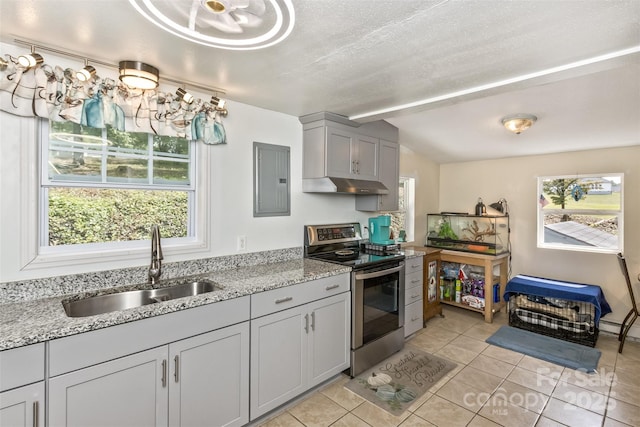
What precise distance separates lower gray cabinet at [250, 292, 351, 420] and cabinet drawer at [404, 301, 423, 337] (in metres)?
0.96

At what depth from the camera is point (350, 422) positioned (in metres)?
2.06

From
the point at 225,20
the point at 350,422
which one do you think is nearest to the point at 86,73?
the point at 225,20

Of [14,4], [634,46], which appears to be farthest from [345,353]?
[14,4]

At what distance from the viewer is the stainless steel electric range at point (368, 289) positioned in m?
2.58

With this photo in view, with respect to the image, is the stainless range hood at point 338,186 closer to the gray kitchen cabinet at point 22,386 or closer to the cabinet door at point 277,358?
the cabinet door at point 277,358

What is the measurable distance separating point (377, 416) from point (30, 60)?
2841mm

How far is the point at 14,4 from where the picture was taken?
130 cm

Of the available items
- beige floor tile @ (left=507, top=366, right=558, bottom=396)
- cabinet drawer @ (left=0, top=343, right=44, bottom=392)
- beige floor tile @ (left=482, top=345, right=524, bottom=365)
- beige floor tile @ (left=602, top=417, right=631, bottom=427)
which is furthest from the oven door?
cabinet drawer @ (left=0, top=343, right=44, bottom=392)

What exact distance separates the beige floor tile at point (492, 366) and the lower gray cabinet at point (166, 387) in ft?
6.64

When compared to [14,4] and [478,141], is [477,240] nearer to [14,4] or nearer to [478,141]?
[478,141]

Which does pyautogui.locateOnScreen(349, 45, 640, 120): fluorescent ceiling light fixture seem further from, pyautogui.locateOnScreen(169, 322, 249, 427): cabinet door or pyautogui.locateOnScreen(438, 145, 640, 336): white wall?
pyautogui.locateOnScreen(438, 145, 640, 336): white wall

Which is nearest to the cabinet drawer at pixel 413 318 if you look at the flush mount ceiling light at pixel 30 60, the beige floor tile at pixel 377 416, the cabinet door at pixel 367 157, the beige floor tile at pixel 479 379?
the beige floor tile at pixel 479 379

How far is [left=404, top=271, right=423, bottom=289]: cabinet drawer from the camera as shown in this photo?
3.26 meters

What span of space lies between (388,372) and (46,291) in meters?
2.43
